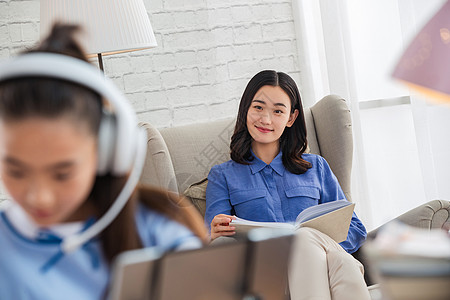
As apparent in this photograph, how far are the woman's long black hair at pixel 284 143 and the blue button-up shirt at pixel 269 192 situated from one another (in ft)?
0.09

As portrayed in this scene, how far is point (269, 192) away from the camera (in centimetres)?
205

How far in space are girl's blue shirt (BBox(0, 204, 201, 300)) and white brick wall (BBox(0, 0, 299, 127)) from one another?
1.94 metres

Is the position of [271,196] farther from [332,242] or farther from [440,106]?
[440,106]

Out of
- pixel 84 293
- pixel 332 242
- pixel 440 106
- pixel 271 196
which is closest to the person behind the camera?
pixel 84 293

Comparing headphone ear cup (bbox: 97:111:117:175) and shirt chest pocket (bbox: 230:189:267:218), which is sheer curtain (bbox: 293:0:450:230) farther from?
headphone ear cup (bbox: 97:111:117:175)

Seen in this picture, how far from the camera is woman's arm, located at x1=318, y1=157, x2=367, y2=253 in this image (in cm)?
201

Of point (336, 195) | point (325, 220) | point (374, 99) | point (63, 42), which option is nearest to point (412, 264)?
point (63, 42)

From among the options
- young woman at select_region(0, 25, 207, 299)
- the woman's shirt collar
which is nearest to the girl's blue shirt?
young woman at select_region(0, 25, 207, 299)

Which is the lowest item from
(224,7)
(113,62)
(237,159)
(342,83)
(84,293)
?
(84,293)

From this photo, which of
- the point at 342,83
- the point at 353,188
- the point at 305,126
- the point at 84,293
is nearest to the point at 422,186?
the point at 353,188

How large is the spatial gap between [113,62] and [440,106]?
1.41m

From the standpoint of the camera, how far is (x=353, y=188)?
2.70 meters

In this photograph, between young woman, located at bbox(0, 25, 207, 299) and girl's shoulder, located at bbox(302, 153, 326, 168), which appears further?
girl's shoulder, located at bbox(302, 153, 326, 168)

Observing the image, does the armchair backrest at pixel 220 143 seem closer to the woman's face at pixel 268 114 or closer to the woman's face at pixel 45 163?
the woman's face at pixel 268 114
